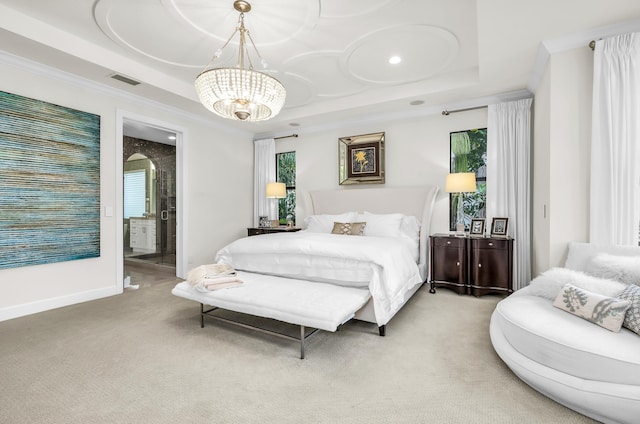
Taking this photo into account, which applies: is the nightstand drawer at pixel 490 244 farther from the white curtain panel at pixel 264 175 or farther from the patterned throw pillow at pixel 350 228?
the white curtain panel at pixel 264 175

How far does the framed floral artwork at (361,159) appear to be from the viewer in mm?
5000

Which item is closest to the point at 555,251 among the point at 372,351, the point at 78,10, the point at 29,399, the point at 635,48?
the point at 635,48

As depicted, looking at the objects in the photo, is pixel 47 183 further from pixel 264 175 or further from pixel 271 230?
pixel 264 175

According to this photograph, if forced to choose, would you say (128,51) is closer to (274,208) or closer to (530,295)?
(274,208)

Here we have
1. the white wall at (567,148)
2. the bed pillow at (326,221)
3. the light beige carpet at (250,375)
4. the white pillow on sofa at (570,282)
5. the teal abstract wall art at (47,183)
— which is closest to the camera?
the light beige carpet at (250,375)

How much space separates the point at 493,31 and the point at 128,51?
3.69 meters

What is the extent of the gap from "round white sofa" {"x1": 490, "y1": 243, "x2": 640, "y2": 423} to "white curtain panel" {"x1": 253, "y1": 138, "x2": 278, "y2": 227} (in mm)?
4511

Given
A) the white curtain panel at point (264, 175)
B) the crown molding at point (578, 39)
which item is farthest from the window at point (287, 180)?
the crown molding at point (578, 39)

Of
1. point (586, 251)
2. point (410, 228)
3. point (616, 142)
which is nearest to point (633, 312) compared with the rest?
point (586, 251)

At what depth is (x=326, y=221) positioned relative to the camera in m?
4.86

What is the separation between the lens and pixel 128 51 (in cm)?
337

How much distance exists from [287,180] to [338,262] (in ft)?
11.3

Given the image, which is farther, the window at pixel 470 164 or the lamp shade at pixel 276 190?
the lamp shade at pixel 276 190

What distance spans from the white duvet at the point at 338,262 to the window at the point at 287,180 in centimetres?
251
